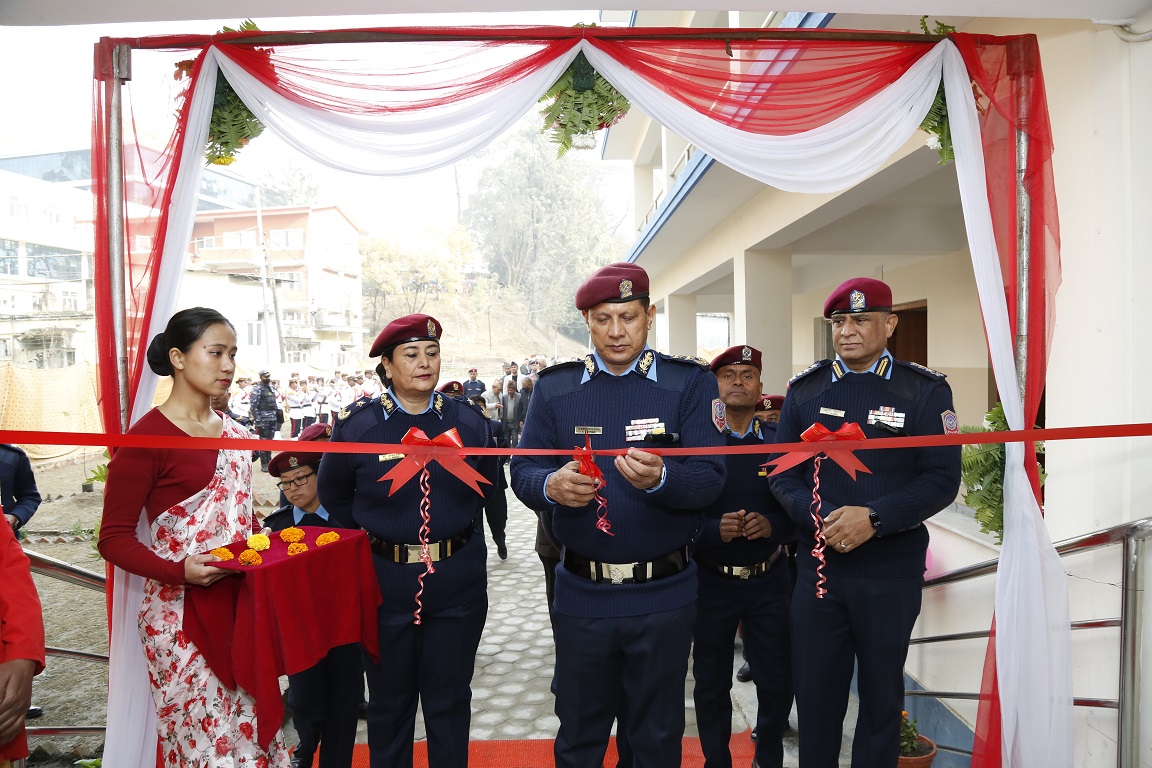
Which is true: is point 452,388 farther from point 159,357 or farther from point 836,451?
point 836,451

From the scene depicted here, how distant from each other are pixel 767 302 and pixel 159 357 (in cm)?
672

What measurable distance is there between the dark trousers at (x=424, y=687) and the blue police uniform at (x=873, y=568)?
1286mm

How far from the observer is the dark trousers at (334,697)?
117 inches

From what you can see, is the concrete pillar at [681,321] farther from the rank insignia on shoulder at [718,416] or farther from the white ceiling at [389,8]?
the rank insignia on shoulder at [718,416]

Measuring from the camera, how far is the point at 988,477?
303cm

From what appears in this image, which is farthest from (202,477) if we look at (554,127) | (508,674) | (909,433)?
(508,674)

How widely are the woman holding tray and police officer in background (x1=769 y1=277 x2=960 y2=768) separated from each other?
6.61ft

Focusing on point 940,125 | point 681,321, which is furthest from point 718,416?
point 681,321

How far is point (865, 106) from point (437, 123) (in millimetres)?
1780

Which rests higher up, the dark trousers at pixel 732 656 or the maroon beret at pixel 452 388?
the maroon beret at pixel 452 388

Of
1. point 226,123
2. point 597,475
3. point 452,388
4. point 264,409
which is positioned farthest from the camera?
point 264,409

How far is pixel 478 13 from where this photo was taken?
10.1ft

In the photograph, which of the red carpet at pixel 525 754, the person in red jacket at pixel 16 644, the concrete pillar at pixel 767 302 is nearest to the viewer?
the person in red jacket at pixel 16 644

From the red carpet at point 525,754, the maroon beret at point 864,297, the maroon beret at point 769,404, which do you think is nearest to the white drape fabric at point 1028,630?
the maroon beret at point 864,297
